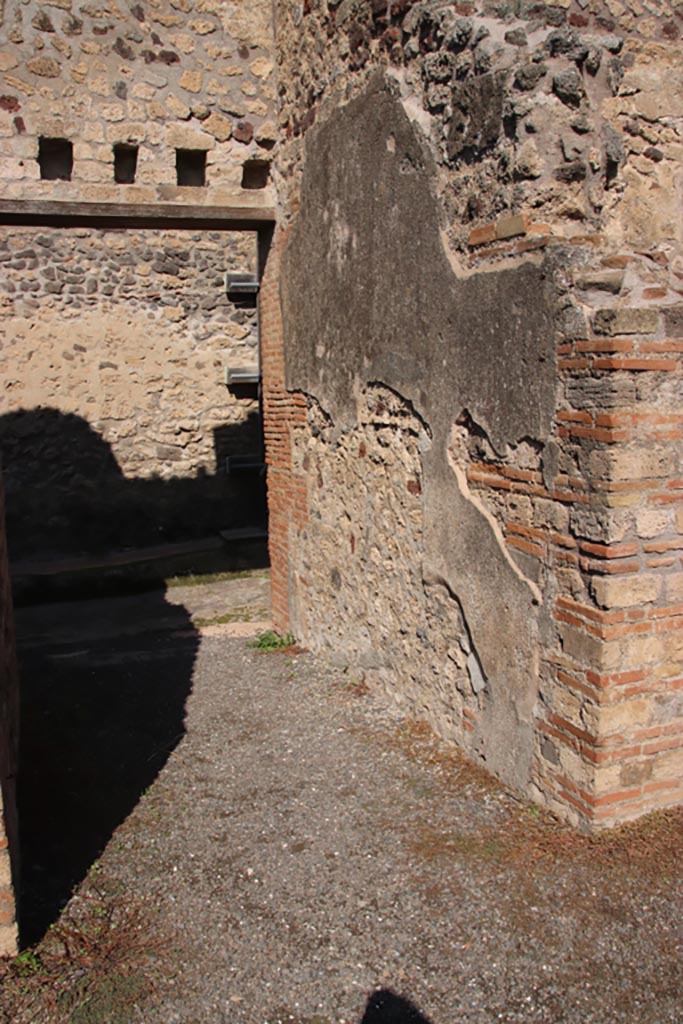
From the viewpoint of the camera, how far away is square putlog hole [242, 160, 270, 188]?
5773 millimetres

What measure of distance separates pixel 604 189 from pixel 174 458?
8.20m

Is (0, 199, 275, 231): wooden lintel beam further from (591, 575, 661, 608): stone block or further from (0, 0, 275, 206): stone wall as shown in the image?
(591, 575, 661, 608): stone block

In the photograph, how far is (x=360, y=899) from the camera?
9.92 feet

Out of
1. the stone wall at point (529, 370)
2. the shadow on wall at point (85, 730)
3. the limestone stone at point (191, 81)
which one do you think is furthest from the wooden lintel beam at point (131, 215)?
the shadow on wall at point (85, 730)

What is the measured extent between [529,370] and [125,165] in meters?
3.64

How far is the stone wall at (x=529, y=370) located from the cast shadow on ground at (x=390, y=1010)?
3.41ft

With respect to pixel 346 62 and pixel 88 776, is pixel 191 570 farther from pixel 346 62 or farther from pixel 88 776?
pixel 346 62

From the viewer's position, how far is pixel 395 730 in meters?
4.42

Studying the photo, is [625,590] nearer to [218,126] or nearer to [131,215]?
[131,215]

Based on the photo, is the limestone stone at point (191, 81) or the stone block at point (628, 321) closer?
the stone block at point (628, 321)

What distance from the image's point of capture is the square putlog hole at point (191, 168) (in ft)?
18.4

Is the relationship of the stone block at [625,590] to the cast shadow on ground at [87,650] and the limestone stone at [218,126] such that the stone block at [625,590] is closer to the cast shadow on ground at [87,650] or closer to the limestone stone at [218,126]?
the cast shadow on ground at [87,650]

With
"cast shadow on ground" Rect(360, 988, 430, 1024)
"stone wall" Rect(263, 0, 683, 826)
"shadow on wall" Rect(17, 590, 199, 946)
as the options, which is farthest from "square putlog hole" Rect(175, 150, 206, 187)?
"cast shadow on ground" Rect(360, 988, 430, 1024)

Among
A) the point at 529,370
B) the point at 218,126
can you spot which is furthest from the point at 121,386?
the point at 529,370
